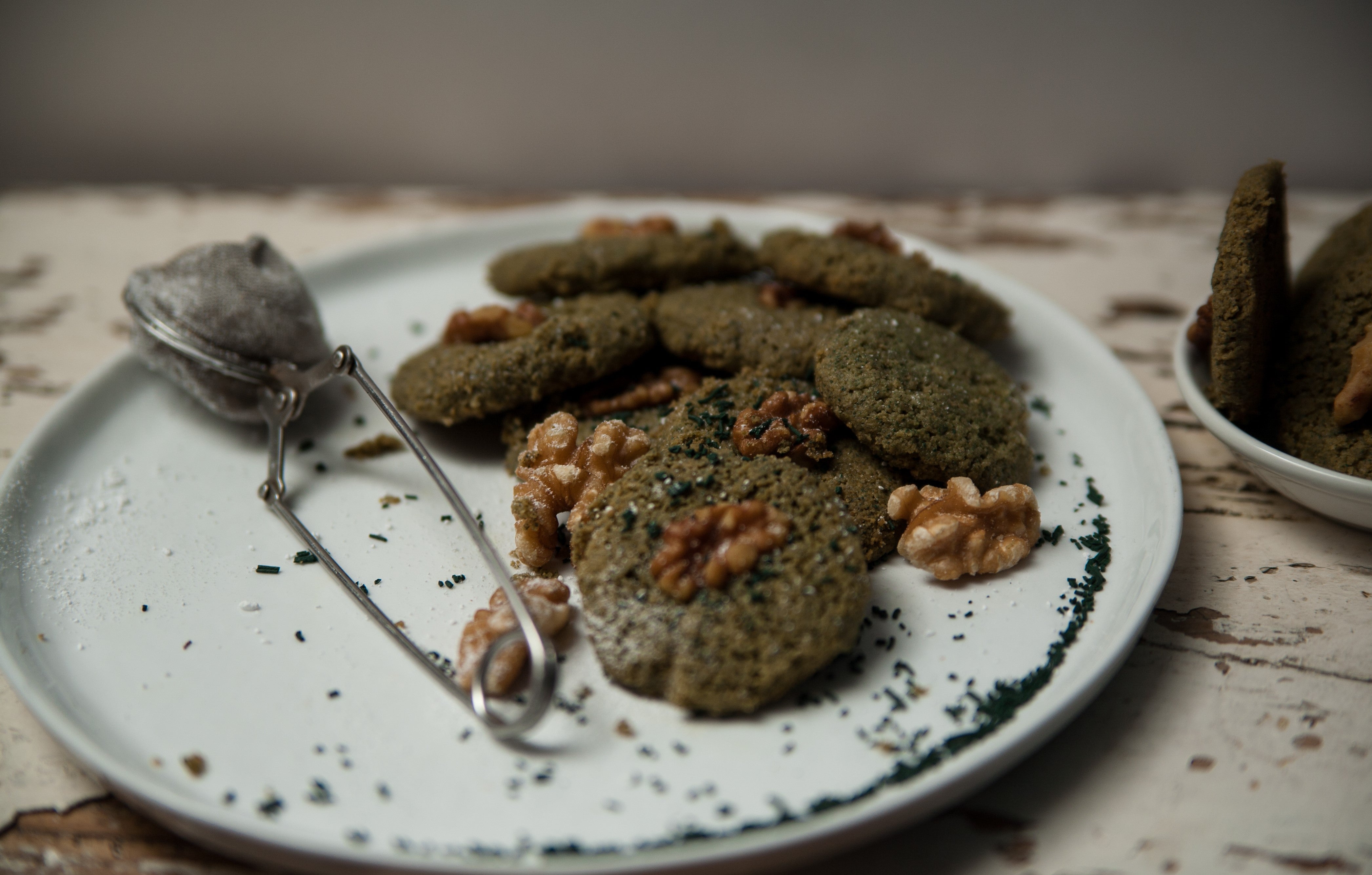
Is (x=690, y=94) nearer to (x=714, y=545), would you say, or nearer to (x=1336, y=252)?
(x=1336, y=252)

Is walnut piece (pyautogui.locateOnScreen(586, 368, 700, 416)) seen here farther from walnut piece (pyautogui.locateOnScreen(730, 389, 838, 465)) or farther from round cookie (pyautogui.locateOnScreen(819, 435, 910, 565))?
round cookie (pyautogui.locateOnScreen(819, 435, 910, 565))

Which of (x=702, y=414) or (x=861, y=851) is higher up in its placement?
(x=702, y=414)

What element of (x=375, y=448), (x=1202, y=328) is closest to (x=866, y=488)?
(x=1202, y=328)

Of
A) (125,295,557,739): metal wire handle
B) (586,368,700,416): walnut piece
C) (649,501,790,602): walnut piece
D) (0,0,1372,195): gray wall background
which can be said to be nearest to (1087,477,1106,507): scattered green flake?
(649,501,790,602): walnut piece

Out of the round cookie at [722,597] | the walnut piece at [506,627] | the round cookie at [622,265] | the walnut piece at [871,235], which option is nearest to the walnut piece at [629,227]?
the round cookie at [622,265]

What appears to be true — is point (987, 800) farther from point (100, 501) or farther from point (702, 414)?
point (100, 501)

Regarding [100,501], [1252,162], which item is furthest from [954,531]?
[1252,162]
